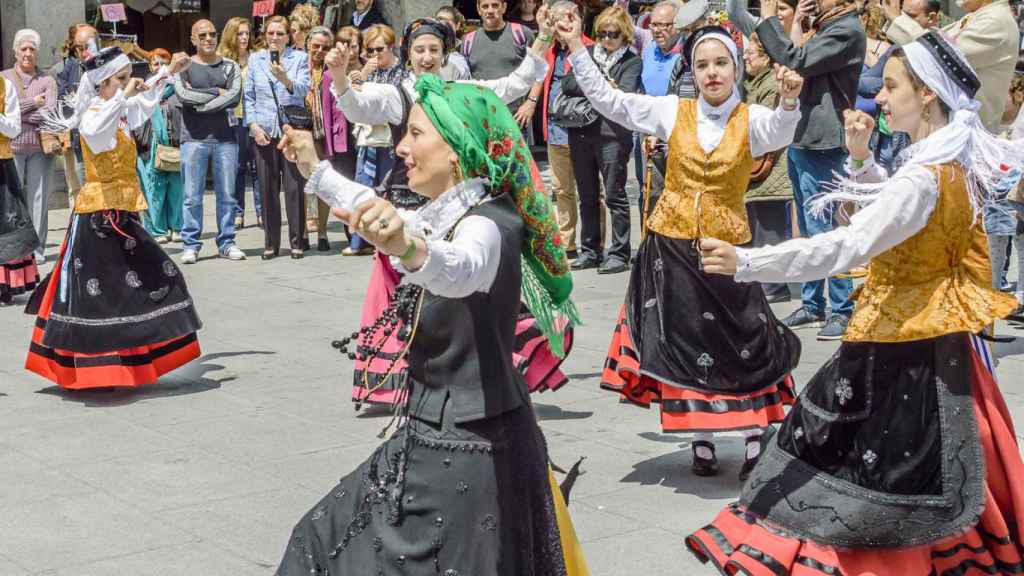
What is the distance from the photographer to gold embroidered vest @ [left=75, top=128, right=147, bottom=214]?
7.83 meters

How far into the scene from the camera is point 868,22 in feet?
34.1

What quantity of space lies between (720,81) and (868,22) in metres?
4.70

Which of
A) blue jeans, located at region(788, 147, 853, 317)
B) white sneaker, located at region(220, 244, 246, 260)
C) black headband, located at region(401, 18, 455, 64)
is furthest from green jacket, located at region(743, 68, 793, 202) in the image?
white sneaker, located at region(220, 244, 246, 260)

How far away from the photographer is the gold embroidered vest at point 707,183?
6.12 metres

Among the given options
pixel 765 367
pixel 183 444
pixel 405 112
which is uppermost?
pixel 405 112

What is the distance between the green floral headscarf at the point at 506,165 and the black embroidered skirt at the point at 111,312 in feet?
14.0

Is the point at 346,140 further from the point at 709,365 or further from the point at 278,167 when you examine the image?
the point at 709,365

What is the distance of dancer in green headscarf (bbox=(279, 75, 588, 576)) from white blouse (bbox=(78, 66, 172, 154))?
4348 millimetres

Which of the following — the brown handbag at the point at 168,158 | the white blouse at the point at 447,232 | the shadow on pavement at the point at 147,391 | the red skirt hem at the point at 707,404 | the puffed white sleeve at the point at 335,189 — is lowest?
the shadow on pavement at the point at 147,391

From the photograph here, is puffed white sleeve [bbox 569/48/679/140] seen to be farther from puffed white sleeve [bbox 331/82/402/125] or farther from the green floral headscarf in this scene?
the green floral headscarf

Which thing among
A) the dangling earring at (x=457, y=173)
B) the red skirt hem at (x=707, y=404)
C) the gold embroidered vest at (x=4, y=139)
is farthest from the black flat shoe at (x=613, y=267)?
the dangling earring at (x=457, y=173)

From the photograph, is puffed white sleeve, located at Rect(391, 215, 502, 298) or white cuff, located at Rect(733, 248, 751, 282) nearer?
puffed white sleeve, located at Rect(391, 215, 502, 298)

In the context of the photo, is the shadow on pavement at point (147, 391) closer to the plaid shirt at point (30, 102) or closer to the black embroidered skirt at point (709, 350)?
the black embroidered skirt at point (709, 350)

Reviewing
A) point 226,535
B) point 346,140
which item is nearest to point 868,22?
point 346,140
